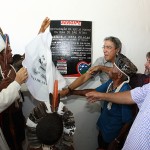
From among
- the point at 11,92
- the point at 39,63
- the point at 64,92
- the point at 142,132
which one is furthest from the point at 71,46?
the point at 142,132

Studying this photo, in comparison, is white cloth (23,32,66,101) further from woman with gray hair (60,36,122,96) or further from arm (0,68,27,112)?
woman with gray hair (60,36,122,96)

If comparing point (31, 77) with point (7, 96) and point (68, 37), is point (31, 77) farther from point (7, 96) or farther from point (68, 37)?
point (68, 37)

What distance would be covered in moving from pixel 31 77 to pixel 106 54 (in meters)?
0.91

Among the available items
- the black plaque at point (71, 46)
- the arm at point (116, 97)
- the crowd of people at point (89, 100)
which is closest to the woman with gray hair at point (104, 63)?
the crowd of people at point (89, 100)

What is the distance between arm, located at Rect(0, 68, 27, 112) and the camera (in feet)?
4.65

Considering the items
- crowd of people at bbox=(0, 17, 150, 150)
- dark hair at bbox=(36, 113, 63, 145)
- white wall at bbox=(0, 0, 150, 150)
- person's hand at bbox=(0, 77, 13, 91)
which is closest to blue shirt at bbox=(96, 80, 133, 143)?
crowd of people at bbox=(0, 17, 150, 150)

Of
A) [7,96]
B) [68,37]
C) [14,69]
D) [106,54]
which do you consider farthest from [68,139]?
[68,37]

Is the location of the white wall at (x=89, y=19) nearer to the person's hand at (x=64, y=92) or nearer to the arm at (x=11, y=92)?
the person's hand at (x=64, y=92)

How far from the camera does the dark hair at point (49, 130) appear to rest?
1.06m

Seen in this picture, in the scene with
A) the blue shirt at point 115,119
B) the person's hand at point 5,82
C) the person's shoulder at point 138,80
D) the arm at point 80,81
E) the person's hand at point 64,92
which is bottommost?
the blue shirt at point 115,119

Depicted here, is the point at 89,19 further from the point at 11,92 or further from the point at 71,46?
the point at 11,92

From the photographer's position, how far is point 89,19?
2264 mm

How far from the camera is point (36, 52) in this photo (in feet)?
5.07

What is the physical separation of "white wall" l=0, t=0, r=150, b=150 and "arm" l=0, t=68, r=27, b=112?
2.70ft
